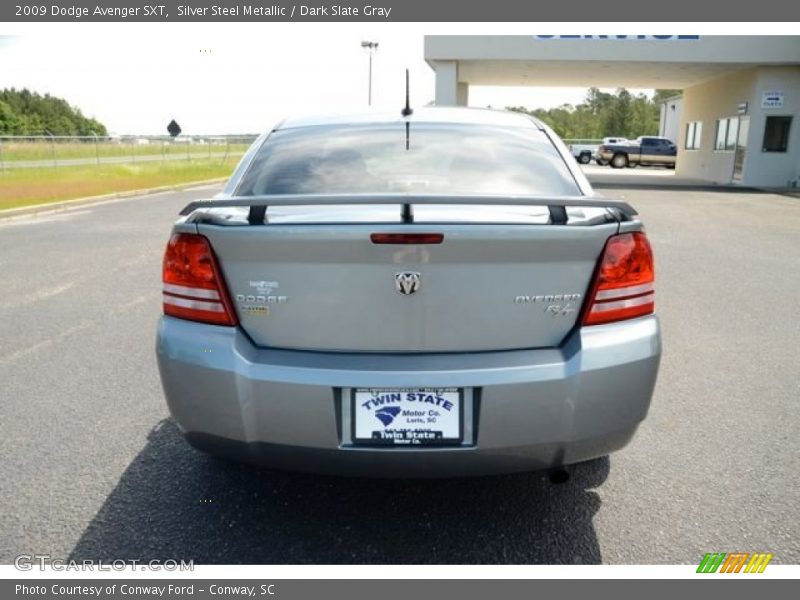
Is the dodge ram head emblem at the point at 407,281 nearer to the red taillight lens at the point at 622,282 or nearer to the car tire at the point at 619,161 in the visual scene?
the red taillight lens at the point at 622,282

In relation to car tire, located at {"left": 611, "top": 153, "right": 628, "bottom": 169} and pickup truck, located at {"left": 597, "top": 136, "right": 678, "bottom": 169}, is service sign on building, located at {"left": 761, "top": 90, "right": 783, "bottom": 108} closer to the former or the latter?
pickup truck, located at {"left": 597, "top": 136, "right": 678, "bottom": 169}

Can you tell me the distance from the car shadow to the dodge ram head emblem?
39.5 inches

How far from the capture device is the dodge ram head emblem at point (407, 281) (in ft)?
6.97

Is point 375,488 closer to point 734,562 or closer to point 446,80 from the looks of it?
point 734,562

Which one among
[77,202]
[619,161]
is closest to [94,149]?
[77,202]

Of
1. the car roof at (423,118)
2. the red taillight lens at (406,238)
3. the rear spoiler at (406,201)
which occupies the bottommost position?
the red taillight lens at (406,238)

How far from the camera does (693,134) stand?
30.0 m

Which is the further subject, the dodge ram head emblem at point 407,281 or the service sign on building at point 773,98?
the service sign on building at point 773,98

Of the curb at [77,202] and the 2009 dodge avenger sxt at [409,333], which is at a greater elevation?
the 2009 dodge avenger sxt at [409,333]

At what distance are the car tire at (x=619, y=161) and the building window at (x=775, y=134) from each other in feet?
51.5

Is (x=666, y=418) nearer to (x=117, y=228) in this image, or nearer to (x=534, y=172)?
(x=534, y=172)

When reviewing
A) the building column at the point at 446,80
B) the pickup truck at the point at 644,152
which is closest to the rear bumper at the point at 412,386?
the building column at the point at 446,80

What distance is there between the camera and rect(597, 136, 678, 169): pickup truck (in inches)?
1469

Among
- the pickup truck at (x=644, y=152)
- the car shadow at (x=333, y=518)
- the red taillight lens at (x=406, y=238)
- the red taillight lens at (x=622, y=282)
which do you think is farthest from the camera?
the pickup truck at (x=644, y=152)
